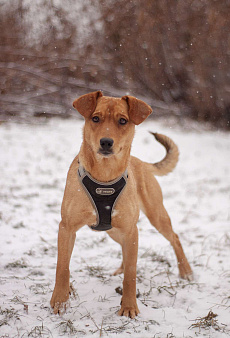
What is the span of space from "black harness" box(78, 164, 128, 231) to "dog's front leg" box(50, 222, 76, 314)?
336 mm

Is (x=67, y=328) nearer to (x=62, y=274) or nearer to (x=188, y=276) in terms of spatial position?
(x=62, y=274)

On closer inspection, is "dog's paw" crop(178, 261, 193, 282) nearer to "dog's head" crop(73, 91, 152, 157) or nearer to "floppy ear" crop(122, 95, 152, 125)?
"dog's head" crop(73, 91, 152, 157)

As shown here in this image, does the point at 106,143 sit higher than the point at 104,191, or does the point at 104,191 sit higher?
the point at 106,143

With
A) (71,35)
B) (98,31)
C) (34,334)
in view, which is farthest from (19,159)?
(98,31)

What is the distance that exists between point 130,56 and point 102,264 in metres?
13.8

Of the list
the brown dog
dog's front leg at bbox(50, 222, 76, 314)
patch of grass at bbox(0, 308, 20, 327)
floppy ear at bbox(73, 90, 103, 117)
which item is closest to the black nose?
the brown dog

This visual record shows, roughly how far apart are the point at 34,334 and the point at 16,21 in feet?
41.4

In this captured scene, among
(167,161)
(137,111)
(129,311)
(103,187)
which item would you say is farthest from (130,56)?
(129,311)

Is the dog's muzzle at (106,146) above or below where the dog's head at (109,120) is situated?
below

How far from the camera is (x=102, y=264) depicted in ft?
15.0

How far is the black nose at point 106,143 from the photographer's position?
124 inches

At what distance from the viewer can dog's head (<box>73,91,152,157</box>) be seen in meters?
3.21

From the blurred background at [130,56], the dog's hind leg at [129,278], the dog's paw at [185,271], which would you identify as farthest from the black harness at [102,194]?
Result: the blurred background at [130,56]

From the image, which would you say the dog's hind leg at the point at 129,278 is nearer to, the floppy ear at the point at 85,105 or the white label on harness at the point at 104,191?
the white label on harness at the point at 104,191
